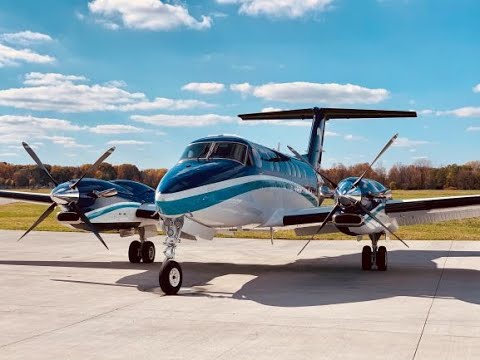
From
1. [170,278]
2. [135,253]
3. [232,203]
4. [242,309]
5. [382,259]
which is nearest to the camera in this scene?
[242,309]

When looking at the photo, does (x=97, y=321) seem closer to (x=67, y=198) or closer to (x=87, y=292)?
(x=87, y=292)

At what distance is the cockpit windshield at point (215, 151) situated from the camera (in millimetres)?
13008

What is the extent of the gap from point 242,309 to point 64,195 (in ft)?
24.3

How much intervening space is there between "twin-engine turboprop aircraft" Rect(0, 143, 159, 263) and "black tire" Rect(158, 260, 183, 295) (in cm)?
396

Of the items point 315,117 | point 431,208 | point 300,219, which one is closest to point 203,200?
point 300,219

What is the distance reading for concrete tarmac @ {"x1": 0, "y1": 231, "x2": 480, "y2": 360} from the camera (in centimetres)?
709

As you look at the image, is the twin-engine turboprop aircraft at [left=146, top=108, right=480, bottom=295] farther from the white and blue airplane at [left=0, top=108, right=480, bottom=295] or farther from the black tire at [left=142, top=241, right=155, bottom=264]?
the black tire at [left=142, top=241, right=155, bottom=264]

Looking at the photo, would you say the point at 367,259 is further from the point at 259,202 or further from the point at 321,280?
the point at 259,202

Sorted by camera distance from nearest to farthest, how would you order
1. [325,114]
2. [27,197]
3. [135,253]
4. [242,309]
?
[242,309], [135,253], [27,197], [325,114]

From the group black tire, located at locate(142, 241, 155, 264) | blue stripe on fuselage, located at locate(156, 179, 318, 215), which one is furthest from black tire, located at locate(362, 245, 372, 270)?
black tire, located at locate(142, 241, 155, 264)

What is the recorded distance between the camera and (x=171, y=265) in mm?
11469

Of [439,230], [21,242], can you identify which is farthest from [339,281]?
[439,230]

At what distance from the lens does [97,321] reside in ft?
28.9

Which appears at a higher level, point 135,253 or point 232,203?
point 232,203
